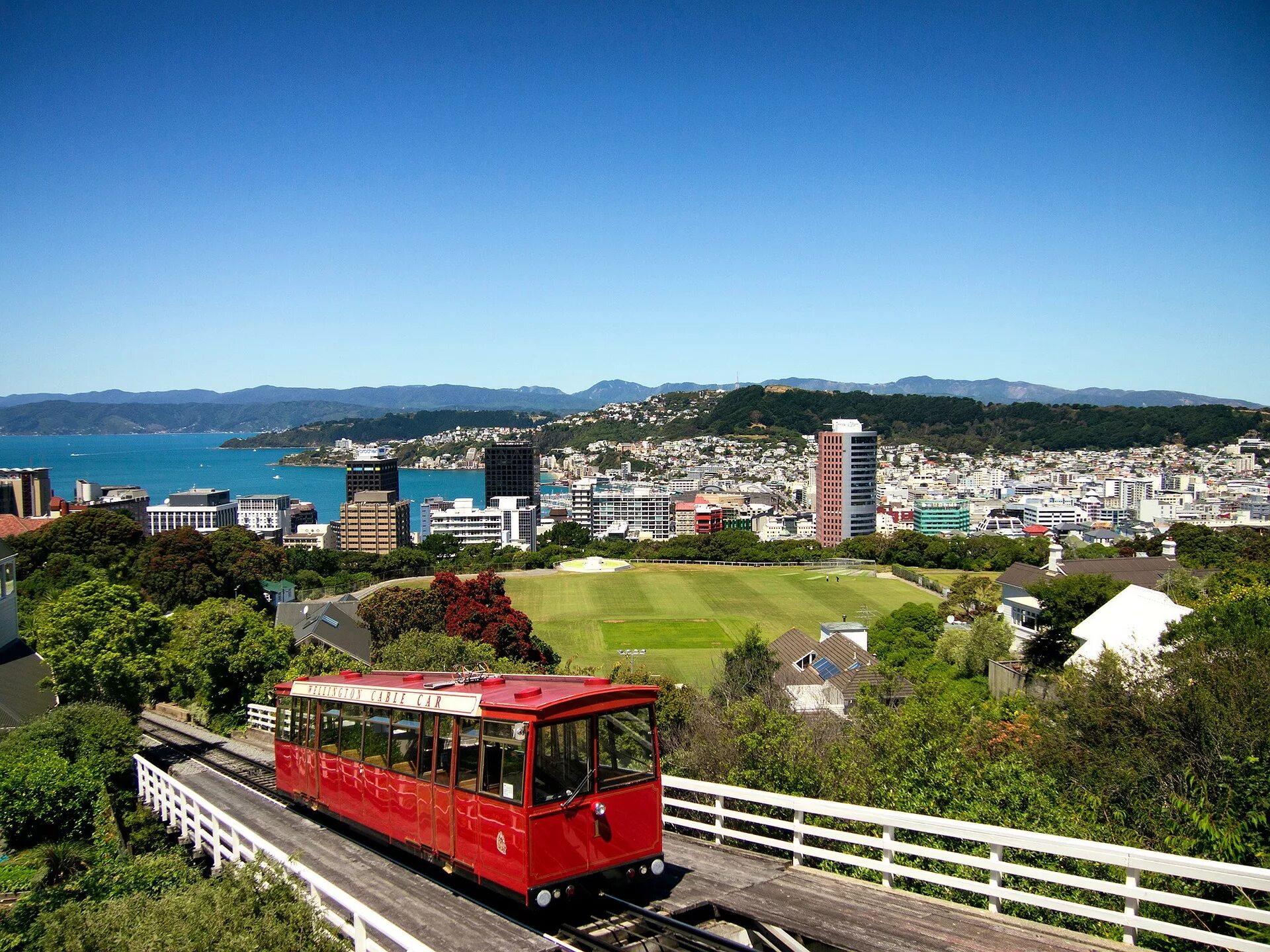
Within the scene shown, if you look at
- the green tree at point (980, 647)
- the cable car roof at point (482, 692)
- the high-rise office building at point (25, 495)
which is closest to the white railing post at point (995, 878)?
the cable car roof at point (482, 692)

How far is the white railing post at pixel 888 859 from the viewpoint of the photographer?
23.9ft

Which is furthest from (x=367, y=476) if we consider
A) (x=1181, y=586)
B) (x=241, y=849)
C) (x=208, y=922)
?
(x=208, y=922)

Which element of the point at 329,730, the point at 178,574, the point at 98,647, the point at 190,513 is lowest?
the point at 190,513

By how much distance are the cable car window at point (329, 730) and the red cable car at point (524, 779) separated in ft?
3.85

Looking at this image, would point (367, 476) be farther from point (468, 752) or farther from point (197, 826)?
point (468, 752)

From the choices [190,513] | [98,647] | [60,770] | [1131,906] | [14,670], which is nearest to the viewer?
[1131,906]

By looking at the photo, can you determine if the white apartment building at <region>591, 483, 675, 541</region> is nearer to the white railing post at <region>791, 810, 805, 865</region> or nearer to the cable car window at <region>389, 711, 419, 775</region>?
the cable car window at <region>389, 711, 419, 775</region>

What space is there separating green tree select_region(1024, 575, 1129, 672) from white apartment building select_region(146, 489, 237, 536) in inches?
4710

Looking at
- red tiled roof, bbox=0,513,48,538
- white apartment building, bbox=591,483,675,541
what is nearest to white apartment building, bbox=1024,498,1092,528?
white apartment building, bbox=591,483,675,541

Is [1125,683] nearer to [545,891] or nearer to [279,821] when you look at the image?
[545,891]

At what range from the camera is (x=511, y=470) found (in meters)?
154

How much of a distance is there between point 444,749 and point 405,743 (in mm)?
779

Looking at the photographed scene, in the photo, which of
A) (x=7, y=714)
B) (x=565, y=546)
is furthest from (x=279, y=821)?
(x=565, y=546)

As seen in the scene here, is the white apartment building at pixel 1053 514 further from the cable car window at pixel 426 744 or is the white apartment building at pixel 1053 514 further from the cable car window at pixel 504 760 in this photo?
the cable car window at pixel 504 760
